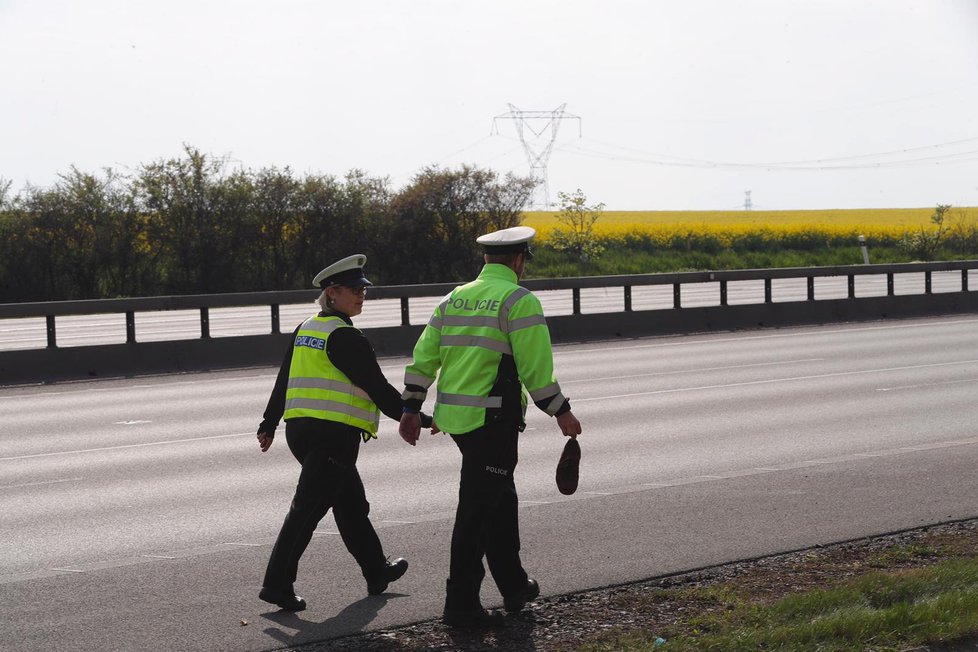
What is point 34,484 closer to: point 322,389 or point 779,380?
point 322,389

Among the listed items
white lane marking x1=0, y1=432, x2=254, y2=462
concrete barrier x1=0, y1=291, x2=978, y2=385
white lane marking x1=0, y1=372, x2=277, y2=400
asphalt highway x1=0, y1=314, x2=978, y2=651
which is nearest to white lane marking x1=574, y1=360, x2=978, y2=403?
asphalt highway x1=0, y1=314, x2=978, y2=651

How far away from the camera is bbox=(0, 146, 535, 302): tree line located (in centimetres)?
3784

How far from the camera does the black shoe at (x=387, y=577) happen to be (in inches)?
270

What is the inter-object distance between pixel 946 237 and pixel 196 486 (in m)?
57.9

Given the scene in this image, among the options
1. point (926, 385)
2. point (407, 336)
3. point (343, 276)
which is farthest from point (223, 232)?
point (343, 276)

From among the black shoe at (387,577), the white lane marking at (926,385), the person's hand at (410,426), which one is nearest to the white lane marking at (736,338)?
the white lane marking at (926,385)

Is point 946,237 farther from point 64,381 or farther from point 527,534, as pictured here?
point 527,534

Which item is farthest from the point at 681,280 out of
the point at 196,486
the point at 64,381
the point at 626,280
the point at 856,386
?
the point at 196,486

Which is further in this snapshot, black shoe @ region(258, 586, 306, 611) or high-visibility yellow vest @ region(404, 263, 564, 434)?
black shoe @ region(258, 586, 306, 611)

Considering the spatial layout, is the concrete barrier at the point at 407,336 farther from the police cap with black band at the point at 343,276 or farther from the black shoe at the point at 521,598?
the black shoe at the point at 521,598

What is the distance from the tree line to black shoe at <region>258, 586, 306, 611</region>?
32.4m

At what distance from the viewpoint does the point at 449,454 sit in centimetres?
1162

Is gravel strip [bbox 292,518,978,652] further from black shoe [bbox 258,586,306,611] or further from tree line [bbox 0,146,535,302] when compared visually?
tree line [bbox 0,146,535,302]

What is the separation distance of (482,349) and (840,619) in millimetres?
1971
